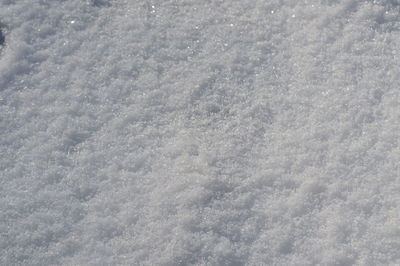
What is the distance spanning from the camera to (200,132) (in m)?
1.41

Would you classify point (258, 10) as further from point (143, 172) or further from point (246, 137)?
point (143, 172)

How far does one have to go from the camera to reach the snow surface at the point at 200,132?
1.24 m

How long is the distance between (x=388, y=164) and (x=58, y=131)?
3.10 ft

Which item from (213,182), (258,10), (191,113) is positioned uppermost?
(258,10)

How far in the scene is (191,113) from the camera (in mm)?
1447

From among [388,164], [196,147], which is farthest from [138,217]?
[388,164]

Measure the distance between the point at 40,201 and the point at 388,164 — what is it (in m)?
0.96

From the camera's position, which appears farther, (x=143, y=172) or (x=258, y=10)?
(x=258, y=10)

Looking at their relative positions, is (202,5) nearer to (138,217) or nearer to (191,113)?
(191,113)

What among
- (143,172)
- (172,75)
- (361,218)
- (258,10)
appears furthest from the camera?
(258,10)

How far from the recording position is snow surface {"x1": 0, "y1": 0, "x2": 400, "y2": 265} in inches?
49.0

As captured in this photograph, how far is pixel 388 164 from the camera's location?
1.30 metres

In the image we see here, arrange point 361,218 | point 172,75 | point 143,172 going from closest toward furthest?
point 361,218, point 143,172, point 172,75

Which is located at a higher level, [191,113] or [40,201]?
[191,113]
